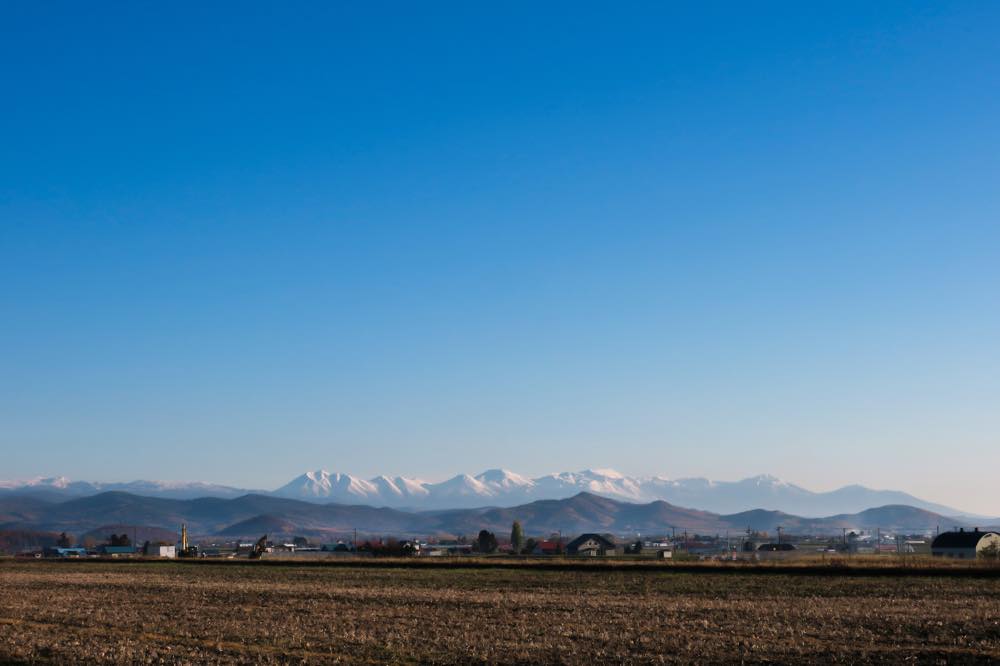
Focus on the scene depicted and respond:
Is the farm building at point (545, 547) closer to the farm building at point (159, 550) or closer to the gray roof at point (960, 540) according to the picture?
the farm building at point (159, 550)

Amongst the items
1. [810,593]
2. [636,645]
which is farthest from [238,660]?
[810,593]

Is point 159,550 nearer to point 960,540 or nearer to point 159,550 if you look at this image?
point 159,550

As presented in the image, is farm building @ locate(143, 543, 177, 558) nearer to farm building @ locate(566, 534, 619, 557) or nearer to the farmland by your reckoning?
farm building @ locate(566, 534, 619, 557)

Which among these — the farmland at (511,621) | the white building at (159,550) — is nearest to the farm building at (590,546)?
the white building at (159,550)

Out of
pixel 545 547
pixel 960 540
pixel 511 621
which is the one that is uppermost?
pixel 511 621

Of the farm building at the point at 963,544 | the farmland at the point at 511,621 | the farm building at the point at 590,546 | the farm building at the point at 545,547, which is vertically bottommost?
the farm building at the point at 545,547

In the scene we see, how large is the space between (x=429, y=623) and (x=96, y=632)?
366 inches

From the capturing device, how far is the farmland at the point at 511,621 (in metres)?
24.0

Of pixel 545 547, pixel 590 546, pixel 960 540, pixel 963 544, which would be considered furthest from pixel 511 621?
pixel 545 547

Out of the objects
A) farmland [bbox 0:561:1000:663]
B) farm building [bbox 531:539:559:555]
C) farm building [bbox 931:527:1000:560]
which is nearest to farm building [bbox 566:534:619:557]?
farm building [bbox 531:539:559:555]

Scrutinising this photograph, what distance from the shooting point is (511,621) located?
1228 inches

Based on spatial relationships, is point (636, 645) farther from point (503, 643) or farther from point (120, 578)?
Answer: point (120, 578)

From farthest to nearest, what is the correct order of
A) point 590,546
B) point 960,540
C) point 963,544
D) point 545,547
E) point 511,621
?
point 545,547 → point 590,546 → point 960,540 → point 963,544 → point 511,621

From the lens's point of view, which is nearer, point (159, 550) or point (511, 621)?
point (511, 621)
